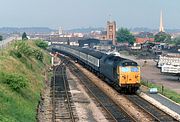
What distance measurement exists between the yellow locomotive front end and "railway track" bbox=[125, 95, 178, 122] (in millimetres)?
1300

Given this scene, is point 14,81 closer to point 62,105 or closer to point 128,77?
point 62,105

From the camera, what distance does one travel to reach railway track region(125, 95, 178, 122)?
28.4m

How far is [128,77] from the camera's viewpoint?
40625mm

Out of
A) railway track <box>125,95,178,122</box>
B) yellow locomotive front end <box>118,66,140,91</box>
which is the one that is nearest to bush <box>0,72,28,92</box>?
railway track <box>125,95,178,122</box>

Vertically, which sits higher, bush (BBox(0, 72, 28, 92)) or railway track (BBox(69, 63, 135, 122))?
bush (BBox(0, 72, 28, 92))

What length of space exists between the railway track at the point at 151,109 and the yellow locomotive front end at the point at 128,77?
1.30 metres

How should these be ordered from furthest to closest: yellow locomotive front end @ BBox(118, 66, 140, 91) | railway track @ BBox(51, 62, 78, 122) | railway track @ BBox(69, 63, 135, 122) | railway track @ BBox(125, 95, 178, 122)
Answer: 1. yellow locomotive front end @ BBox(118, 66, 140, 91)
2. railway track @ BBox(51, 62, 78, 122)
3. railway track @ BBox(69, 63, 135, 122)
4. railway track @ BBox(125, 95, 178, 122)

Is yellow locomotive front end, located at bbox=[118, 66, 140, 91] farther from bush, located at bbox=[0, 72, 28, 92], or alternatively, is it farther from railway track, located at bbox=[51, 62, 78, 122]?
bush, located at bbox=[0, 72, 28, 92]

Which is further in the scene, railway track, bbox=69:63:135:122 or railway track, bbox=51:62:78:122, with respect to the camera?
railway track, bbox=51:62:78:122

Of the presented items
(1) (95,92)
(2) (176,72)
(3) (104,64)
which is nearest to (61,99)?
(1) (95,92)

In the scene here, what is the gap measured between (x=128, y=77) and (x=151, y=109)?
8.54 m

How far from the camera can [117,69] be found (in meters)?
41.3

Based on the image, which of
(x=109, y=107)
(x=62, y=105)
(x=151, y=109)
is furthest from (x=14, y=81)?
(x=151, y=109)

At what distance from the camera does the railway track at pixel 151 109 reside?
28.4 meters
